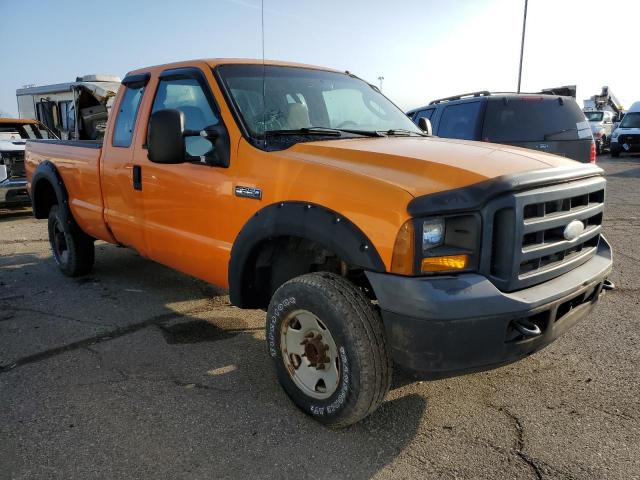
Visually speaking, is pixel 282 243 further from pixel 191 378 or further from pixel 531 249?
pixel 531 249

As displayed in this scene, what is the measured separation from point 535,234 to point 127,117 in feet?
11.1

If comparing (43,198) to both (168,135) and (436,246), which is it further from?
(436,246)

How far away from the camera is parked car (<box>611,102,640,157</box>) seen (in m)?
20.8

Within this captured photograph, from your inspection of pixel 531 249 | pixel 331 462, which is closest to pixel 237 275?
pixel 331 462

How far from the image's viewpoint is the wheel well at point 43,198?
5.84 meters

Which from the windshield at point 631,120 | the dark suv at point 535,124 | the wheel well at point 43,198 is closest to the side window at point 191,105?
the wheel well at point 43,198

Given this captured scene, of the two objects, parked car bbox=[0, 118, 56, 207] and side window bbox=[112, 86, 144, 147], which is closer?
side window bbox=[112, 86, 144, 147]

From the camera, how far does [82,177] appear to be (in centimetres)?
496

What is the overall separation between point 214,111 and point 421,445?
2328mm

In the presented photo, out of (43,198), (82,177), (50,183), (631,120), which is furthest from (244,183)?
(631,120)

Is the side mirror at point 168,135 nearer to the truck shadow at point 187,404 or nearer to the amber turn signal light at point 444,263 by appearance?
the truck shadow at point 187,404

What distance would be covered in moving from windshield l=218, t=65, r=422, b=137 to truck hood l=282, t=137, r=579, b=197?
42 centimetres

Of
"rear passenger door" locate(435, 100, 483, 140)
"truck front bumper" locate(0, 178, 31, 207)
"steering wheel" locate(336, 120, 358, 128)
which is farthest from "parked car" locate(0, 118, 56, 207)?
"steering wheel" locate(336, 120, 358, 128)

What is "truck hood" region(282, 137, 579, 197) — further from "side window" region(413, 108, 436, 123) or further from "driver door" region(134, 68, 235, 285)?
"side window" region(413, 108, 436, 123)
